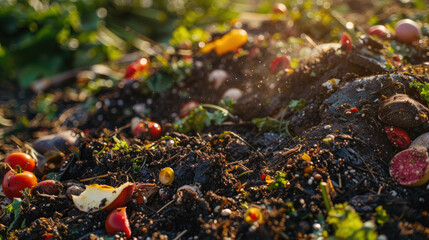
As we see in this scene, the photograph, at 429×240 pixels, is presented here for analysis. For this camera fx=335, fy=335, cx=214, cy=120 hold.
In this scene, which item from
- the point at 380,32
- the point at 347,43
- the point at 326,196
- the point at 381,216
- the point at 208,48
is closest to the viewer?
the point at 381,216

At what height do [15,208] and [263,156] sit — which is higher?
[263,156]

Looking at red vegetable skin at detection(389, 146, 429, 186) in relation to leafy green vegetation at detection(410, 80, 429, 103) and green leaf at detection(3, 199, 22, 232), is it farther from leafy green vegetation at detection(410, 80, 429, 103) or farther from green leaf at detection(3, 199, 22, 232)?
green leaf at detection(3, 199, 22, 232)

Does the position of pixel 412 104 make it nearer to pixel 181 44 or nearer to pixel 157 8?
pixel 181 44

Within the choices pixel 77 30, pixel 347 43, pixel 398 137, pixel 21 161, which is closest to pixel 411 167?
pixel 398 137

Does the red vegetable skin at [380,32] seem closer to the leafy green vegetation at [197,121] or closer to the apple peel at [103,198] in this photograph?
the leafy green vegetation at [197,121]

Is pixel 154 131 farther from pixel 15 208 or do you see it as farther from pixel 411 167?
pixel 411 167

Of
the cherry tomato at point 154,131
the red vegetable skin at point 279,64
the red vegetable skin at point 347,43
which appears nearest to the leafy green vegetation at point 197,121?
the cherry tomato at point 154,131

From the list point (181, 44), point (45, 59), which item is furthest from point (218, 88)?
point (45, 59)

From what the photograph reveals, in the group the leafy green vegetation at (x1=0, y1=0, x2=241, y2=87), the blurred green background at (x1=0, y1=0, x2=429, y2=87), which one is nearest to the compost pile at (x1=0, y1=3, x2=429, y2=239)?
the blurred green background at (x1=0, y1=0, x2=429, y2=87)
